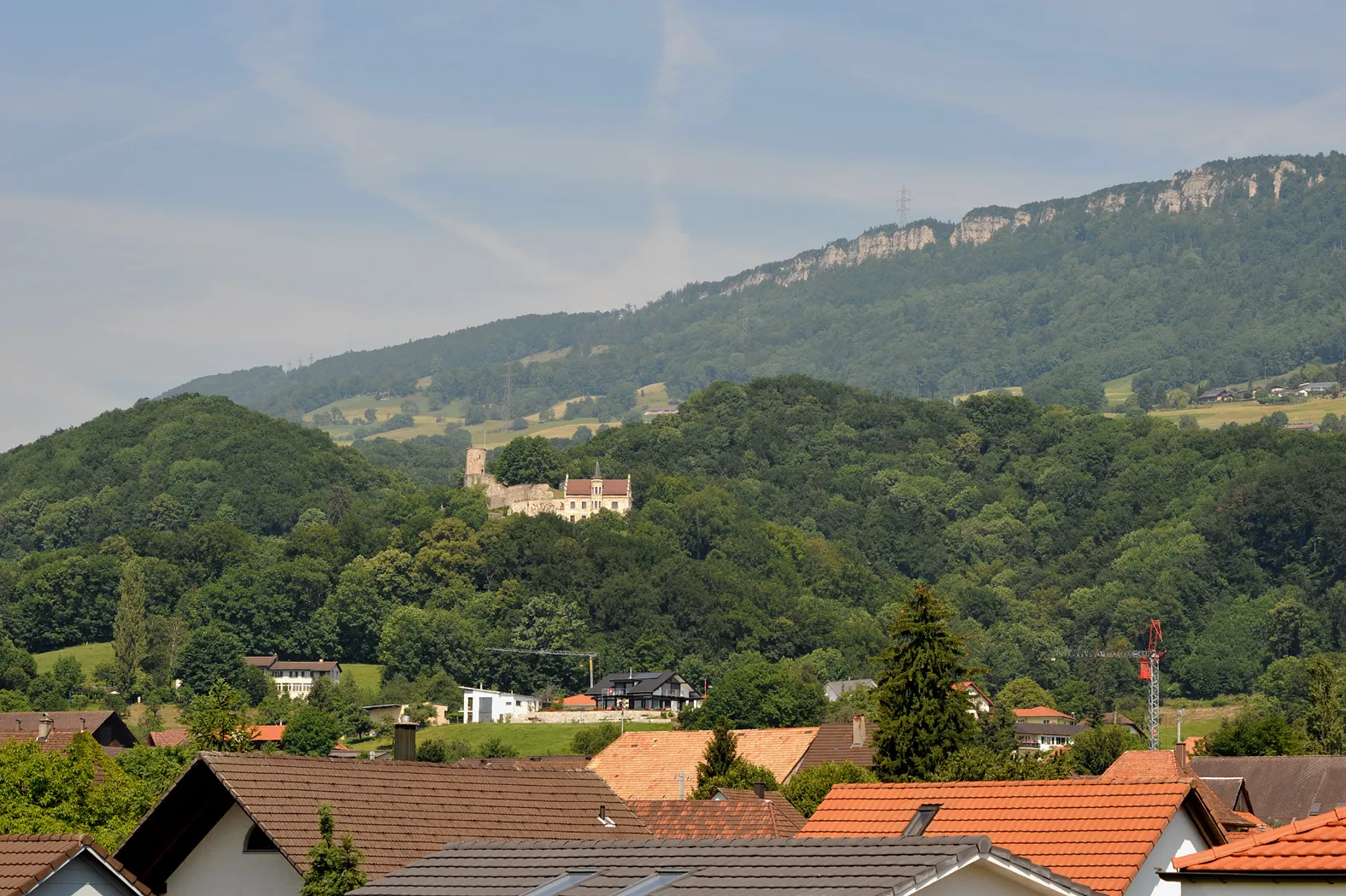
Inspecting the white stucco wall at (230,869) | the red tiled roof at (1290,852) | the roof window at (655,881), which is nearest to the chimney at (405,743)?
the white stucco wall at (230,869)

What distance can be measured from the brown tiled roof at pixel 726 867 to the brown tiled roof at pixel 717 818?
62.6 ft

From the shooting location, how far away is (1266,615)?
189 metres

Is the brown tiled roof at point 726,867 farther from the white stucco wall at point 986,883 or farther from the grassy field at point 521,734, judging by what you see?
the grassy field at point 521,734

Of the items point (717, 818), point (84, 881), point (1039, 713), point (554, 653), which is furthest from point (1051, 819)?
point (554, 653)

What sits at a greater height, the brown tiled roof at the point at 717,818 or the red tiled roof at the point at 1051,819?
the red tiled roof at the point at 1051,819

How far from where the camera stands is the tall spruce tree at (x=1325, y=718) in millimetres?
90812

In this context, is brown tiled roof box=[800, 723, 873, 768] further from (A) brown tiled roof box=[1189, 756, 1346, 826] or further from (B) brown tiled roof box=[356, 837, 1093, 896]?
(B) brown tiled roof box=[356, 837, 1093, 896]

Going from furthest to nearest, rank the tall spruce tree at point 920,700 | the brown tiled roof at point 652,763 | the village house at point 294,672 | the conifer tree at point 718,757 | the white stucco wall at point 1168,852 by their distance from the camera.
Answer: the village house at point 294,672 < the brown tiled roof at point 652,763 < the conifer tree at point 718,757 < the tall spruce tree at point 920,700 < the white stucco wall at point 1168,852

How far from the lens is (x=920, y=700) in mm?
50438

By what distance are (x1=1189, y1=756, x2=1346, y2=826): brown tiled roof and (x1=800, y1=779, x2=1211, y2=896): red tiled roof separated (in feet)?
117

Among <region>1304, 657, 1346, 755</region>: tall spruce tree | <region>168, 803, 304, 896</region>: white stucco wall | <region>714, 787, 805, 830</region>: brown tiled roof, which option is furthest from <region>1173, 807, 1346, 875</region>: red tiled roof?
<region>1304, 657, 1346, 755</region>: tall spruce tree

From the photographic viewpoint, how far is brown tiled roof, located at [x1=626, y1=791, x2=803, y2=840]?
123 feet

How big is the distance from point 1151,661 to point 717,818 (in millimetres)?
97220

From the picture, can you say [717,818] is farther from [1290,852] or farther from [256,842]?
[1290,852]
